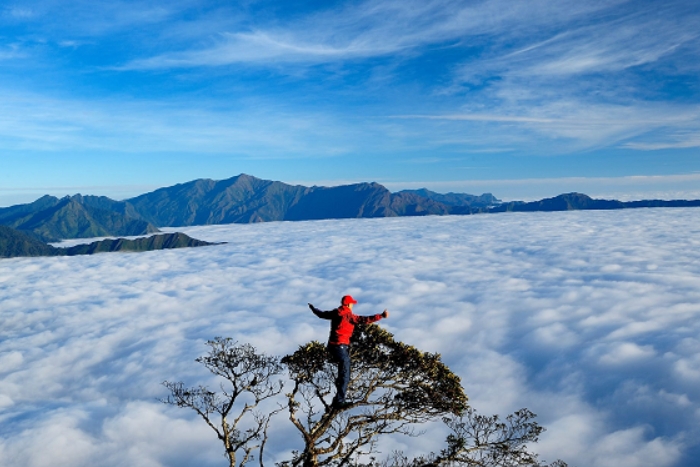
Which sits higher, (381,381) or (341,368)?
(341,368)

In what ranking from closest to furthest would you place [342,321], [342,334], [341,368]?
[342,321]
[342,334]
[341,368]

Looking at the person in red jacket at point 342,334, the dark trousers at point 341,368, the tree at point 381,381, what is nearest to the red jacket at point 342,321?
the person in red jacket at point 342,334

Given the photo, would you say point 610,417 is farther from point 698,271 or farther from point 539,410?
point 698,271

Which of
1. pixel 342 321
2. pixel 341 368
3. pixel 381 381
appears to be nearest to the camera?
pixel 342 321

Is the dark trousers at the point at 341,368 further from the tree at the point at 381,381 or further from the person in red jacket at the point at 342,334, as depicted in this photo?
the tree at the point at 381,381

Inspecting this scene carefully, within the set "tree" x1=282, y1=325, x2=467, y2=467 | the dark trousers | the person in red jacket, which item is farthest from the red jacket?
"tree" x1=282, y1=325, x2=467, y2=467

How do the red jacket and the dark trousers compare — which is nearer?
the red jacket

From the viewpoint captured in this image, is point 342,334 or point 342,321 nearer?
point 342,321

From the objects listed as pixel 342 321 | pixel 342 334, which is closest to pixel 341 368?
pixel 342 334

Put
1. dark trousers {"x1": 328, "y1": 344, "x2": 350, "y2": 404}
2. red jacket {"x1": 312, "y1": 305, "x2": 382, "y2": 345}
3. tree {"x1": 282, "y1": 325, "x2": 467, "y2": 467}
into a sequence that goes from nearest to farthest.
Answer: red jacket {"x1": 312, "y1": 305, "x2": 382, "y2": 345}
dark trousers {"x1": 328, "y1": 344, "x2": 350, "y2": 404}
tree {"x1": 282, "y1": 325, "x2": 467, "y2": 467}

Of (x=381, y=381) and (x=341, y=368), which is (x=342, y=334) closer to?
(x=341, y=368)

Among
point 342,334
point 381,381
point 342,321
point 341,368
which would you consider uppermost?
point 342,321

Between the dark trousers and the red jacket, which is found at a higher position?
the red jacket

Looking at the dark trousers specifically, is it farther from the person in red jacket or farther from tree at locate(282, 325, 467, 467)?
tree at locate(282, 325, 467, 467)
